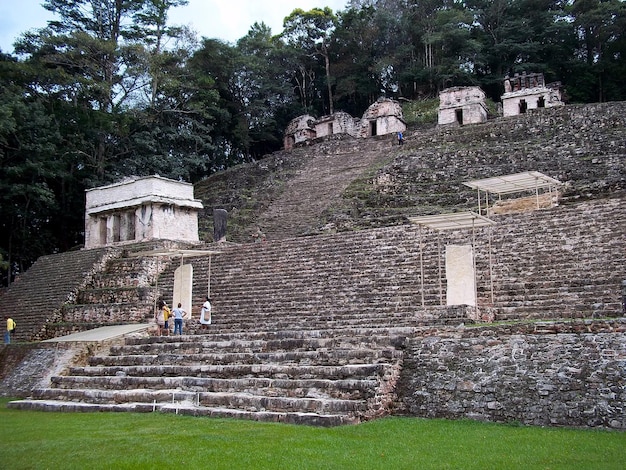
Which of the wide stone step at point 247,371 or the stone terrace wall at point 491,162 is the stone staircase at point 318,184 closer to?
the stone terrace wall at point 491,162

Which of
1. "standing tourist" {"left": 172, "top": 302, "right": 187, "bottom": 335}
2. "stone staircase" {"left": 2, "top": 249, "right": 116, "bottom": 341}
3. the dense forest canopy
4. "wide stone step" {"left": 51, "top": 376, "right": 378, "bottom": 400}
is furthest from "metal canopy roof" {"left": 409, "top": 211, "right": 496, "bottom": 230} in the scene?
the dense forest canopy

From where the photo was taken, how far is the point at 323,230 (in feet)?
68.2

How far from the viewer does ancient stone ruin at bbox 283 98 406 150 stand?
36281 millimetres

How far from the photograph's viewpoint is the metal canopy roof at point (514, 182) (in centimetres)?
1511

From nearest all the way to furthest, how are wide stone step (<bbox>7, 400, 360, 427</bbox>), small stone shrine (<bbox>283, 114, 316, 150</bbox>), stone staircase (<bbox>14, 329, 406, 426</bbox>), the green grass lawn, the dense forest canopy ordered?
the green grass lawn → wide stone step (<bbox>7, 400, 360, 427</bbox>) → stone staircase (<bbox>14, 329, 406, 426</bbox>) → the dense forest canopy → small stone shrine (<bbox>283, 114, 316, 150</bbox>)

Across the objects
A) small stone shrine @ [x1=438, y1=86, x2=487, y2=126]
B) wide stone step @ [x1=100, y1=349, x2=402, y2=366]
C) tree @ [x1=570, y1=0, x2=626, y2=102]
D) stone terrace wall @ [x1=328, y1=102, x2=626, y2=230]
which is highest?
tree @ [x1=570, y1=0, x2=626, y2=102]

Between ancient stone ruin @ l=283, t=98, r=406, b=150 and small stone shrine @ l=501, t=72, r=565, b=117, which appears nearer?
small stone shrine @ l=501, t=72, r=565, b=117

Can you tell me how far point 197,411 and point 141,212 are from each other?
1545 cm

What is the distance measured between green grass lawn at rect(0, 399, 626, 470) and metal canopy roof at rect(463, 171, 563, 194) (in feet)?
26.8

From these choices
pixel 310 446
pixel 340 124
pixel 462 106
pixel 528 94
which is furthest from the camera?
pixel 340 124

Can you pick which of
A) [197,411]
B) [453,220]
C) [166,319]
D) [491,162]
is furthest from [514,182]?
[197,411]

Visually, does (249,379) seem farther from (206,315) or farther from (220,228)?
(220,228)

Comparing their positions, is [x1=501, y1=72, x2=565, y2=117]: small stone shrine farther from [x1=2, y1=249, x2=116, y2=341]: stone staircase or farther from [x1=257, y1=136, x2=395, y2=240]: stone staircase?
[x1=2, y1=249, x2=116, y2=341]: stone staircase

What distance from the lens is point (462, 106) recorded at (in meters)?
34.5
